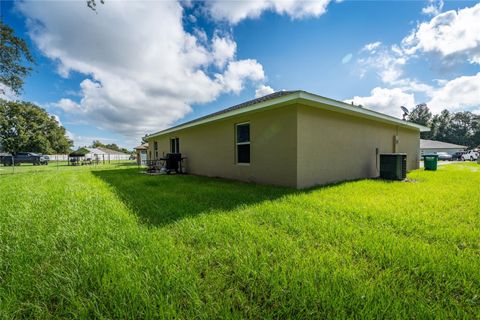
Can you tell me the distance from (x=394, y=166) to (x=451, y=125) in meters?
60.8

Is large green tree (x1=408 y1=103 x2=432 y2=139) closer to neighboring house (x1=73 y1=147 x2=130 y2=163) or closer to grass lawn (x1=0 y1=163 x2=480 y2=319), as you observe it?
grass lawn (x1=0 y1=163 x2=480 y2=319)

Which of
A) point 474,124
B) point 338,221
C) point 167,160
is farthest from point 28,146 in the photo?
point 474,124

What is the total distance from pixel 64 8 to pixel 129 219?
6.21 m

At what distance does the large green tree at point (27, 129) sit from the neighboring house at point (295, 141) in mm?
41673

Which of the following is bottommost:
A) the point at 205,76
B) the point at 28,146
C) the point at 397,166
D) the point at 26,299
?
the point at 26,299

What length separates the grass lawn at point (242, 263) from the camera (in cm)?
136

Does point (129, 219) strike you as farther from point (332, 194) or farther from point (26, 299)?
point (332, 194)

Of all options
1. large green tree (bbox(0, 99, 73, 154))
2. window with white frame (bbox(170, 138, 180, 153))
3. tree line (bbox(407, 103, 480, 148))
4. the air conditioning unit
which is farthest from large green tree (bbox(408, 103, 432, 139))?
large green tree (bbox(0, 99, 73, 154))

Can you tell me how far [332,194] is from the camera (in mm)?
4777

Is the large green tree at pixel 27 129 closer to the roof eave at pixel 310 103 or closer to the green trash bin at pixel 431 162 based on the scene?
the roof eave at pixel 310 103

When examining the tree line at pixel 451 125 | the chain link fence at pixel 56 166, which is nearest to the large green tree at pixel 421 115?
the tree line at pixel 451 125

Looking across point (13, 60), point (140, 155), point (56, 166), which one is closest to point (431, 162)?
point (13, 60)

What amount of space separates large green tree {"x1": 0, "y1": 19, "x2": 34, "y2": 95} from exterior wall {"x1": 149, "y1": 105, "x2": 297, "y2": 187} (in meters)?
8.02

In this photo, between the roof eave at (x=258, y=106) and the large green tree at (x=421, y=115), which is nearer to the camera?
the roof eave at (x=258, y=106)
